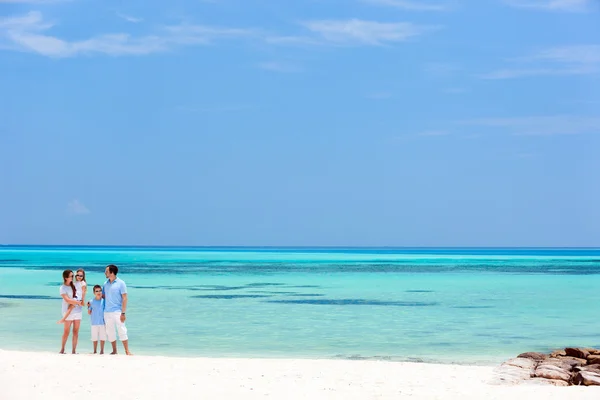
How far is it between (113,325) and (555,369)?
609cm

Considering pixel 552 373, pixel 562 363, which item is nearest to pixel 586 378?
pixel 552 373

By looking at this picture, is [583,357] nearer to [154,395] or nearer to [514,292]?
[154,395]

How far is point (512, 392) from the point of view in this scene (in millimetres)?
8352

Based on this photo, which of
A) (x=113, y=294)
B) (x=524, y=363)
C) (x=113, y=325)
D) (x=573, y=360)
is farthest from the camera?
(x=573, y=360)

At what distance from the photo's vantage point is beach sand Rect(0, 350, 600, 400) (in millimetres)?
8078

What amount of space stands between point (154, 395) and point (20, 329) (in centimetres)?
918

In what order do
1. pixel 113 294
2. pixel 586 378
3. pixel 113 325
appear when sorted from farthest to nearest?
pixel 113 325 → pixel 113 294 → pixel 586 378

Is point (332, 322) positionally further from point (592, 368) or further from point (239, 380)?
point (239, 380)

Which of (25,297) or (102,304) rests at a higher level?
(102,304)

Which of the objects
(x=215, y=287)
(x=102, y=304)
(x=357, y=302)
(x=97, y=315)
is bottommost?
(x=357, y=302)

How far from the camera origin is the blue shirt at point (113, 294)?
1032 cm

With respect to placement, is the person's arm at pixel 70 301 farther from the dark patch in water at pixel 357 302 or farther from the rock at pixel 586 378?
the dark patch in water at pixel 357 302

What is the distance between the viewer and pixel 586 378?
9.06 metres

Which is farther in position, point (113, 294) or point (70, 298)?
point (70, 298)
